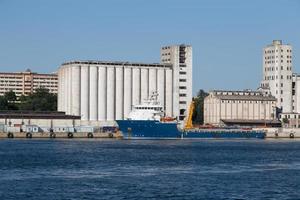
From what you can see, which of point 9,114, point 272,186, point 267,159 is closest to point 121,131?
point 9,114

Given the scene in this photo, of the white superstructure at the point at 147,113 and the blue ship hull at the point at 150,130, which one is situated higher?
the white superstructure at the point at 147,113

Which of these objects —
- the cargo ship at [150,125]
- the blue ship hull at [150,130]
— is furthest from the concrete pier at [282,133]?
the cargo ship at [150,125]

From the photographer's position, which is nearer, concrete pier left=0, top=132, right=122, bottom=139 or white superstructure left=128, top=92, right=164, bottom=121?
white superstructure left=128, top=92, right=164, bottom=121

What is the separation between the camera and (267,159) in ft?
303

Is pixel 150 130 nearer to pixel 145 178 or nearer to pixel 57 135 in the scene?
pixel 57 135

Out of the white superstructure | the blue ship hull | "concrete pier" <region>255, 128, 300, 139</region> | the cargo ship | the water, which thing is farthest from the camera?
"concrete pier" <region>255, 128, 300, 139</region>

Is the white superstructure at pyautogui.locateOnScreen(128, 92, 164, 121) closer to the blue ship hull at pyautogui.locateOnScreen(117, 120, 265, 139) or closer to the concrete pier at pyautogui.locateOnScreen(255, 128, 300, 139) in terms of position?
the blue ship hull at pyautogui.locateOnScreen(117, 120, 265, 139)

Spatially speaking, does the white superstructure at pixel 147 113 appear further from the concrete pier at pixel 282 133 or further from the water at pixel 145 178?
the water at pixel 145 178

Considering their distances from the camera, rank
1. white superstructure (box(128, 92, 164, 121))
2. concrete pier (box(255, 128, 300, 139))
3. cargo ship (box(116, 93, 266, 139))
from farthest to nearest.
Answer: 1. concrete pier (box(255, 128, 300, 139))
2. white superstructure (box(128, 92, 164, 121))
3. cargo ship (box(116, 93, 266, 139))

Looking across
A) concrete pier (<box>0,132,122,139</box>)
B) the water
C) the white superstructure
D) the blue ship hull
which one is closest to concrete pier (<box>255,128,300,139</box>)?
the blue ship hull

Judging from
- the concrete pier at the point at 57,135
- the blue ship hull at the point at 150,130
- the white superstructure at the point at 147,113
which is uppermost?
the white superstructure at the point at 147,113

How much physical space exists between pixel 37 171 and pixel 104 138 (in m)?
98.8

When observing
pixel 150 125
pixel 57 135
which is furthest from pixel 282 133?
pixel 57 135

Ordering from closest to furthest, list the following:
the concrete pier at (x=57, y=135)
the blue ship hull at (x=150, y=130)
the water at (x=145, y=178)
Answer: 1. the water at (x=145, y=178)
2. the blue ship hull at (x=150, y=130)
3. the concrete pier at (x=57, y=135)
